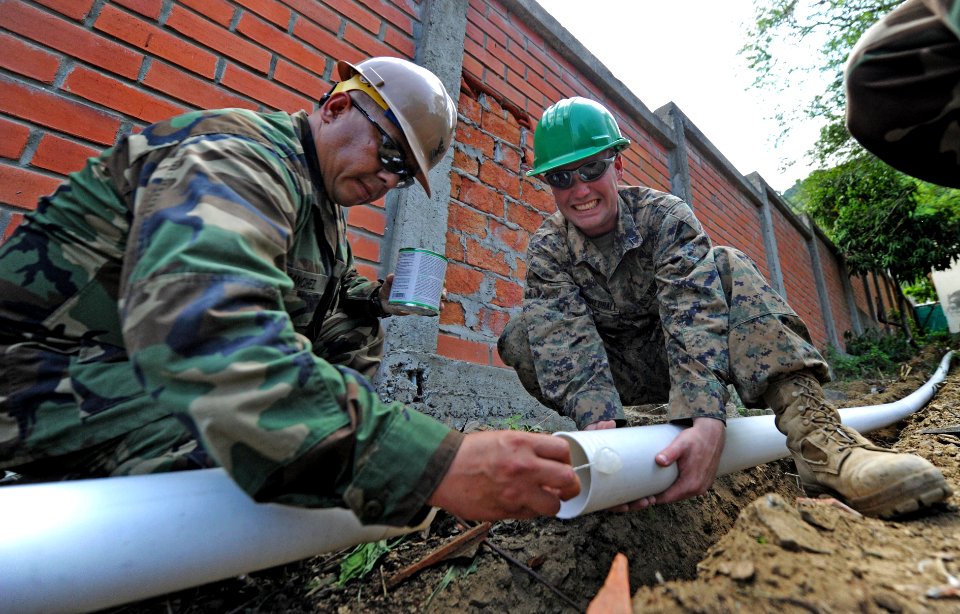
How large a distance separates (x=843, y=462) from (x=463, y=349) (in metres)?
1.44

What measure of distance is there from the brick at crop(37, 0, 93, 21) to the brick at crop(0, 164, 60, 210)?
0.49 meters

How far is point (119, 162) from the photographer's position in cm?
95

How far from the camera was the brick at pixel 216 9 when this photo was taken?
1.63m

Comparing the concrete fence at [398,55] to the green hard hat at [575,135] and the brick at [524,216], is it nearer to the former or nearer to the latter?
the brick at [524,216]

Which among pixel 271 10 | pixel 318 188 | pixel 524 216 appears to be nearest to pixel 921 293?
pixel 524 216

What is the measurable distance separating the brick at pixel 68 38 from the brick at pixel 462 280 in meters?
1.33

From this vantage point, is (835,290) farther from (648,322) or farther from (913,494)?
(913,494)

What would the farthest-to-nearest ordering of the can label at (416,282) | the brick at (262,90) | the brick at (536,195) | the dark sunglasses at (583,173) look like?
the brick at (536,195), the dark sunglasses at (583,173), the brick at (262,90), the can label at (416,282)

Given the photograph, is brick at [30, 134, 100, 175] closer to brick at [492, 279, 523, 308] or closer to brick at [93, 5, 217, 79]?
brick at [93, 5, 217, 79]

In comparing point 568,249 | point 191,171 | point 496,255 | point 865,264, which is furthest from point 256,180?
point 865,264

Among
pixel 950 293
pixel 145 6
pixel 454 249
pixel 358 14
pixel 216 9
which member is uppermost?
pixel 950 293

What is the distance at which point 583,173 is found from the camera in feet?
5.94

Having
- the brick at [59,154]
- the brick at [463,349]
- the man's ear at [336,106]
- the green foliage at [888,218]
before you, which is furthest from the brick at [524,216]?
the green foliage at [888,218]

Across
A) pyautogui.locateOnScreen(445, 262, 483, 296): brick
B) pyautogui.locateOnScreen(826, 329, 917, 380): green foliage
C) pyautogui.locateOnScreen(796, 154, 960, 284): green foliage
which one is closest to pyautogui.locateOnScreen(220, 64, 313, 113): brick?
pyautogui.locateOnScreen(445, 262, 483, 296): brick
